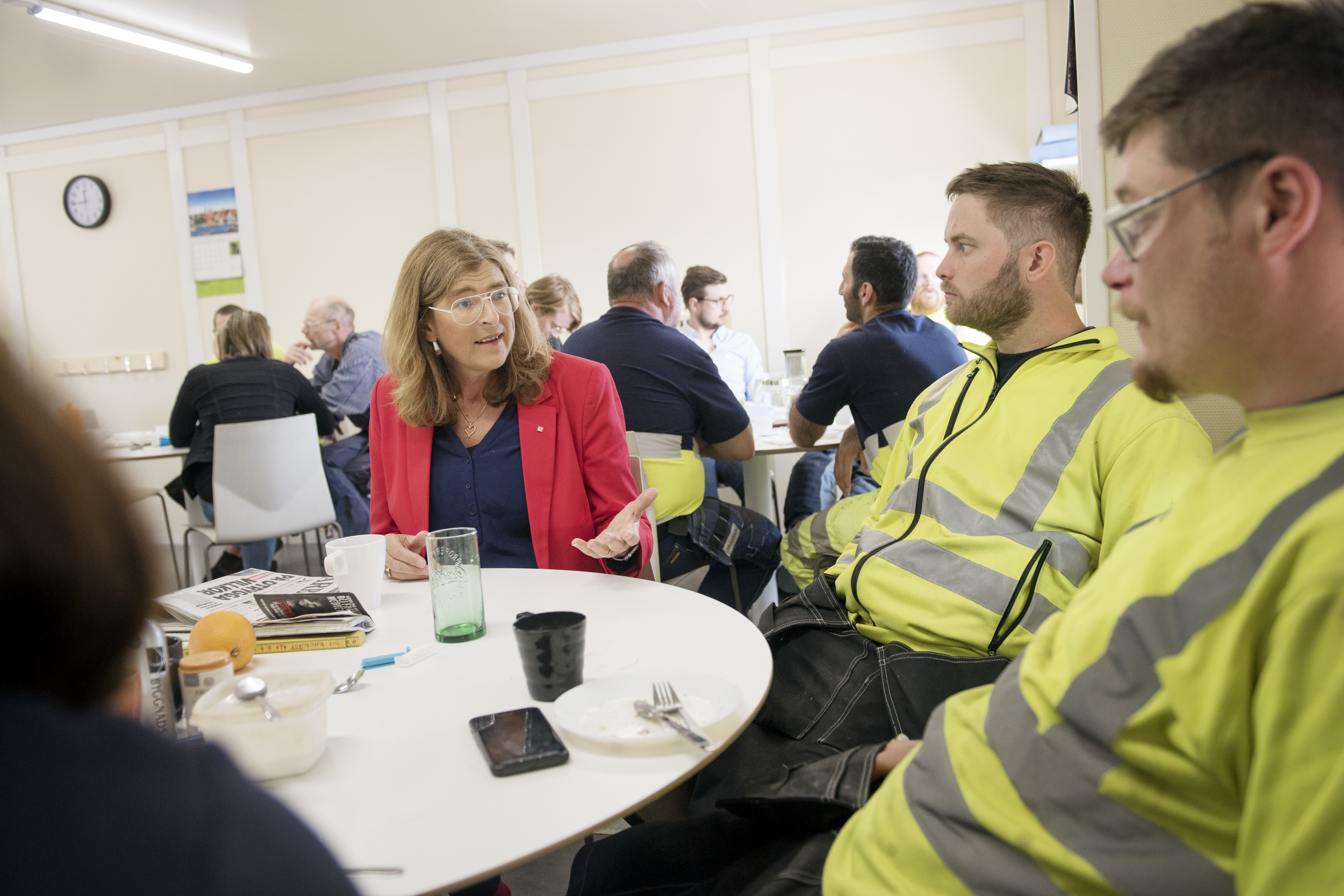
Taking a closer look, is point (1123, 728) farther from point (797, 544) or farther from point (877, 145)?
point (877, 145)

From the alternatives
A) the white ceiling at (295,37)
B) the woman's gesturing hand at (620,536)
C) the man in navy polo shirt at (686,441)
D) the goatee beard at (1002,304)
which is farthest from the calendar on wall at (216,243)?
the goatee beard at (1002,304)

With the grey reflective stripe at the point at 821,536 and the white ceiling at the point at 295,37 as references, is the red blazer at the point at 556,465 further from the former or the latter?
the white ceiling at the point at 295,37

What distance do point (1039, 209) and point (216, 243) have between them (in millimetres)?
6230

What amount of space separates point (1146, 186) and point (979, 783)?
0.51 meters

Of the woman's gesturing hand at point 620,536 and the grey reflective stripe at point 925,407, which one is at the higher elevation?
the grey reflective stripe at point 925,407

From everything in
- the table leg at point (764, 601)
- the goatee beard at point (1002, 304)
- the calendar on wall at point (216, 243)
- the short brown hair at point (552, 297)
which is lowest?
the table leg at point (764, 601)

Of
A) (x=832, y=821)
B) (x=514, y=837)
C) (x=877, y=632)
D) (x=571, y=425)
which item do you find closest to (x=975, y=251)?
(x=877, y=632)

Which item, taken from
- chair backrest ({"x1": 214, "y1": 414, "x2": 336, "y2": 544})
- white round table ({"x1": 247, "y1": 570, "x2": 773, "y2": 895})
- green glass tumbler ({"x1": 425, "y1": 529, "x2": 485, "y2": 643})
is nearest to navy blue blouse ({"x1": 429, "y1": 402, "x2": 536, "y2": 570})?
white round table ({"x1": 247, "y1": 570, "x2": 773, "y2": 895})

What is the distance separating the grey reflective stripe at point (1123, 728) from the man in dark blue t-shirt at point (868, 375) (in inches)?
73.3

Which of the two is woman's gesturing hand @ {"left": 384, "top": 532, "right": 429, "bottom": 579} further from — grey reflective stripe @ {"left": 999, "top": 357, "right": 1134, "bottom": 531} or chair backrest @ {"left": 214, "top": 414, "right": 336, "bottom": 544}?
chair backrest @ {"left": 214, "top": 414, "right": 336, "bottom": 544}

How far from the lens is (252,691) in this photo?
868 millimetres

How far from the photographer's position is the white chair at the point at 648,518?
68.6 inches

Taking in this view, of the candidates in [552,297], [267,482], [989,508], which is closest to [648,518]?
[989,508]

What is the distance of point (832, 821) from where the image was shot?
919mm
